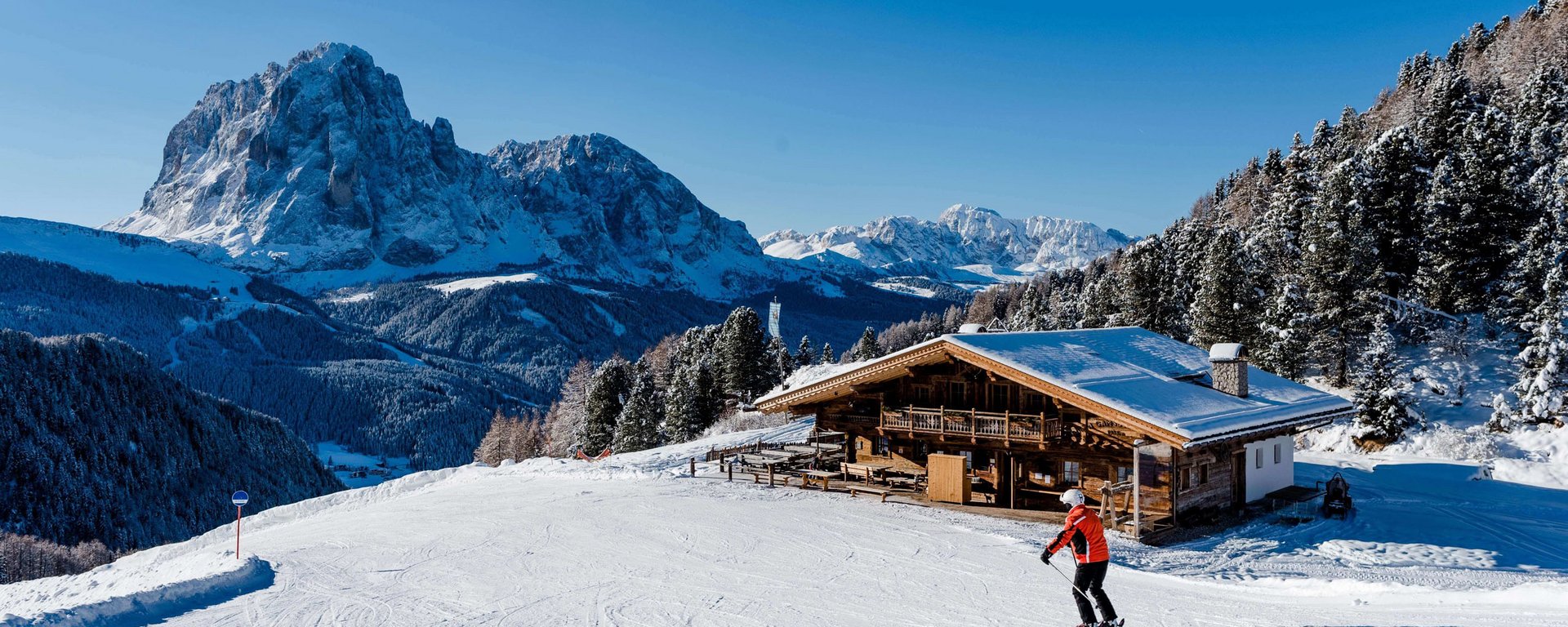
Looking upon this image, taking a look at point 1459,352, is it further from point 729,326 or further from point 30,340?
point 30,340

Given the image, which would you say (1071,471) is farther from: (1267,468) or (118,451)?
(118,451)

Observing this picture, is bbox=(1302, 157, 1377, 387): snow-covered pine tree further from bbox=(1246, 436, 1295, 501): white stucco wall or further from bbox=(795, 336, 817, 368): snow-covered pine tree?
bbox=(795, 336, 817, 368): snow-covered pine tree

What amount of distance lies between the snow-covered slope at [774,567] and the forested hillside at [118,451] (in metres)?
77.1

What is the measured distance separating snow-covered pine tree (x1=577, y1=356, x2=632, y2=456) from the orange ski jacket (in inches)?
2048

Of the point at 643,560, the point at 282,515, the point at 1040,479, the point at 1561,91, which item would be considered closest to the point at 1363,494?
the point at 1040,479

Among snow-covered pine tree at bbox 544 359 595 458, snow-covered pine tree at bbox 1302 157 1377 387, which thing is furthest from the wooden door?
snow-covered pine tree at bbox 544 359 595 458

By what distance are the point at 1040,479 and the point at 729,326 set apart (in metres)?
41.2

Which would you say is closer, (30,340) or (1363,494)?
(1363,494)

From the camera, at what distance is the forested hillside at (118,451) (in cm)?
8500

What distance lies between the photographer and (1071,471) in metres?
24.2

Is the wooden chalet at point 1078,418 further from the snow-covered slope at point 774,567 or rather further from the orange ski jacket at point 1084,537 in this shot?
the orange ski jacket at point 1084,537

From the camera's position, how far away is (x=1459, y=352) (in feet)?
128

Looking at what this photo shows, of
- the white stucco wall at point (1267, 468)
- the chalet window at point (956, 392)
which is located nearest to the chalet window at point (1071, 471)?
the chalet window at point (956, 392)

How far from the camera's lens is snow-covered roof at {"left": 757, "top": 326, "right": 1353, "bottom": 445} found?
70.5ft
